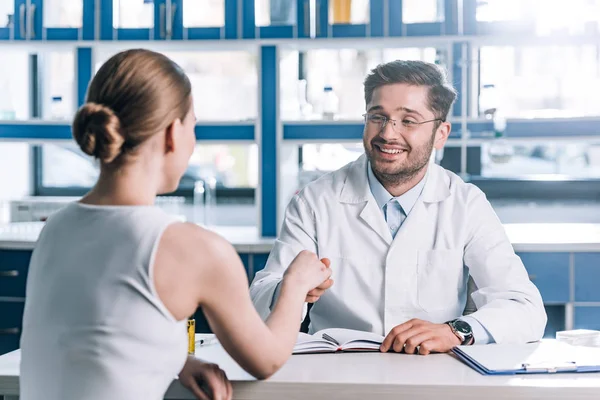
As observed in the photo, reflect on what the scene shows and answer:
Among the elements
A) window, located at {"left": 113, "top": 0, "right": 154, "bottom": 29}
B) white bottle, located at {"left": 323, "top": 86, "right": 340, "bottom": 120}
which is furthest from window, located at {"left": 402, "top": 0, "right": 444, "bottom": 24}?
window, located at {"left": 113, "top": 0, "right": 154, "bottom": 29}

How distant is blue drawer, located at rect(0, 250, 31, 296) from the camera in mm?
3457

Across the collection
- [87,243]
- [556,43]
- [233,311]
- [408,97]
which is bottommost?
[233,311]

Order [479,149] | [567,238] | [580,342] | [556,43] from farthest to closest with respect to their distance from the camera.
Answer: [479,149] → [556,43] → [567,238] → [580,342]

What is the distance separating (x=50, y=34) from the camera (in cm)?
381

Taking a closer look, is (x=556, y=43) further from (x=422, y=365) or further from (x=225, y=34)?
(x=422, y=365)

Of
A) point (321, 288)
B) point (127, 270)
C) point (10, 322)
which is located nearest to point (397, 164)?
point (321, 288)

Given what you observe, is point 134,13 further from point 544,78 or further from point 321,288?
point 321,288

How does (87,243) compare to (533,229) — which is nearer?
(87,243)

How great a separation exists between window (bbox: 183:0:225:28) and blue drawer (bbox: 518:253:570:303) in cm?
196

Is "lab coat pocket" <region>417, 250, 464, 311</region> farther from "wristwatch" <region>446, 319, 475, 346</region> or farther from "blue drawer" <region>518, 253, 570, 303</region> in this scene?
"blue drawer" <region>518, 253, 570, 303</region>

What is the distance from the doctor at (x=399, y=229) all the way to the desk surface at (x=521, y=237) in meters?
1.23

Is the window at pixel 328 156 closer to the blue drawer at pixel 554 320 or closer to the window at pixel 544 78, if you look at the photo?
the window at pixel 544 78

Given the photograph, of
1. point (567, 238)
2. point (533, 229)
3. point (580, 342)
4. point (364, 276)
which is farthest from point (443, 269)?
point (533, 229)

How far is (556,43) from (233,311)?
2980mm
